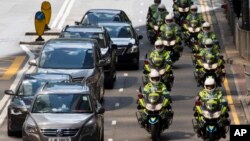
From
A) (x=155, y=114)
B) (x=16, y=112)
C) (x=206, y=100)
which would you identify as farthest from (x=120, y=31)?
(x=206, y=100)

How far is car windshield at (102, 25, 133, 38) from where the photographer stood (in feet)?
143

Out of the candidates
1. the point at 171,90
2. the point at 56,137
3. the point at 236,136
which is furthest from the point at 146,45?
the point at 236,136

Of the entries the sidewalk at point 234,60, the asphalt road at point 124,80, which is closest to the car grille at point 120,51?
the asphalt road at point 124,80

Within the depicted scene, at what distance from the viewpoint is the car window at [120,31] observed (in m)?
43.7

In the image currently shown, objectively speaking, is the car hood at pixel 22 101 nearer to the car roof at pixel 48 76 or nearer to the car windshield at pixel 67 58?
the car roof at pixel 48 76

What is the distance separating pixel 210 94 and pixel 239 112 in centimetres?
549

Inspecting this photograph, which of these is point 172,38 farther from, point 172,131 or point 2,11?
point 2,11

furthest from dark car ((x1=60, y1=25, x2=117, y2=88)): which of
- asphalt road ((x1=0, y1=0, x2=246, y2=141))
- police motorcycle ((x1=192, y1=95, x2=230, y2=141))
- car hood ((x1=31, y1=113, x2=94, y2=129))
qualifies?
car hood ((x1=31, y1=113, x2=94, y2=129))

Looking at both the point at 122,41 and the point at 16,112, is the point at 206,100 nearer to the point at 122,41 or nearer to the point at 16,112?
the point at 16,112

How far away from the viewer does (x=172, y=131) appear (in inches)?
1239

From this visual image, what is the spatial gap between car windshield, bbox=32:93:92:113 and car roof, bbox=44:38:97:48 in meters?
8.01

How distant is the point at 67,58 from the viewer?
116 feet

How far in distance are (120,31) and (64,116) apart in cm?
1706

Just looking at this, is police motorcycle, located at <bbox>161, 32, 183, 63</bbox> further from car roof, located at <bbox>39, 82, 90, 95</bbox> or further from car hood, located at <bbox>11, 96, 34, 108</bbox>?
car roof, located at <bbox>39, 82, 90, 95</bbox>
